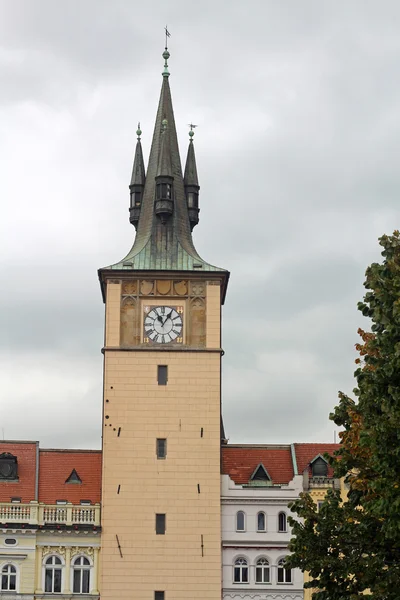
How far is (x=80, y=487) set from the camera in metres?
64.4

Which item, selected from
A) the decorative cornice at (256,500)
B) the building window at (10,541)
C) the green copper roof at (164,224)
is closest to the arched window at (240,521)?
the decorative cornice at (256,500)

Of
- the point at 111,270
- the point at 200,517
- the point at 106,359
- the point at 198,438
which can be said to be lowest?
the point at 200,517

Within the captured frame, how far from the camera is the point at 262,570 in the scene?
62656 millimetres

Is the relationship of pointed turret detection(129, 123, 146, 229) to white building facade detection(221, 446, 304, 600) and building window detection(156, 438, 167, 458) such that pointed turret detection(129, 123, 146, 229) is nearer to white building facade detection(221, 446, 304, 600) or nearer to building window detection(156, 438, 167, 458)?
building window detection(156, 438, 167, 458)

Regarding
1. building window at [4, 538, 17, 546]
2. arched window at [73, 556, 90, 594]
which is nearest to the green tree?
arched window at [73, 556, 90, 594]

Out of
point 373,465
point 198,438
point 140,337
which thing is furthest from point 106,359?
point 373,465

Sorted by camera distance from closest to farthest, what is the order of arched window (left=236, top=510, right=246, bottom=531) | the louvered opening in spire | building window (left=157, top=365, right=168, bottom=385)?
arched window (left=236, top=510, right=246, bottom=531)
building window (left=157, top=365, right=168, bottom=385)
the louvered opening in spire

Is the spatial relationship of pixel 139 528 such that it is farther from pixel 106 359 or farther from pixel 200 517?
pixel 106 359

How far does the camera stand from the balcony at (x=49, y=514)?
205ft

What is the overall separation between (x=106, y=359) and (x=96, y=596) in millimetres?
12113

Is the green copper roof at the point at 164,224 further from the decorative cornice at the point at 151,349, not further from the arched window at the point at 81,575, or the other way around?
the arched window at the point at 81,575

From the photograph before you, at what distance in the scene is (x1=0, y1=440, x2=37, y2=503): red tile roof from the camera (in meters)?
63.5

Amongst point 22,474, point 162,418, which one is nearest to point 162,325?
point 162,418

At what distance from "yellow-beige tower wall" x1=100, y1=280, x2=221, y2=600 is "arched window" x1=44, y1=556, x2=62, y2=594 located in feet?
7.85
